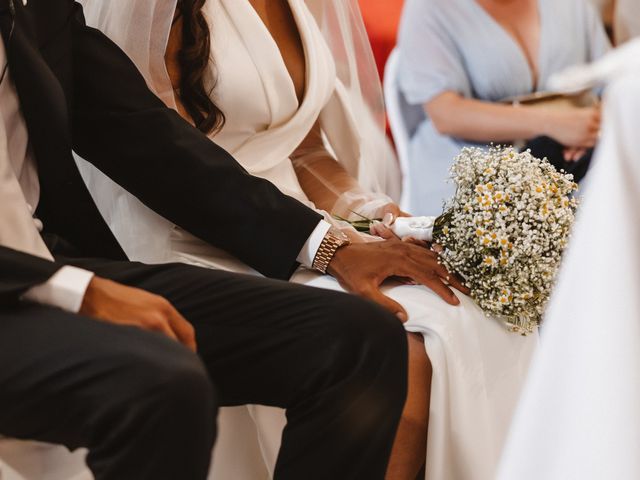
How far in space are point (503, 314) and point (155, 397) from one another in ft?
2.41

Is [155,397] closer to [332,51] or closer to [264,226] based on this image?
[264,226]

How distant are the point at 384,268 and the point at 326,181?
508 millimetres

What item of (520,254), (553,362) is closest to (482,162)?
(520,254)

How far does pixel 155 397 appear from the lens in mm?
1108

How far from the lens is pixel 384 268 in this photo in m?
1.63

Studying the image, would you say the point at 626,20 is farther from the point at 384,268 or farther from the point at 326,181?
the point at 384,268

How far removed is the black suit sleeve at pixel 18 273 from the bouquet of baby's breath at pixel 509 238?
71cm

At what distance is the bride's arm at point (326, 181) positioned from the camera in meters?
2.04

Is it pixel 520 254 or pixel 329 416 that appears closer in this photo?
pixel 329 416

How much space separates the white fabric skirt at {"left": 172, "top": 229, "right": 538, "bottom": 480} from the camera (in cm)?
157

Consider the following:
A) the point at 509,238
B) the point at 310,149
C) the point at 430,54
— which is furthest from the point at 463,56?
the point at 509,238

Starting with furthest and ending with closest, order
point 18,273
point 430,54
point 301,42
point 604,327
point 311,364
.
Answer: point 430,54 → point 301,42 → point 311,364 → point 18,273 → point 604,327

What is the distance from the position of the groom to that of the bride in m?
0.13

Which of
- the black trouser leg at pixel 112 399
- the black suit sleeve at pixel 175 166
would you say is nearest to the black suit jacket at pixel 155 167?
the black suit sleeve at pixel 175 166
